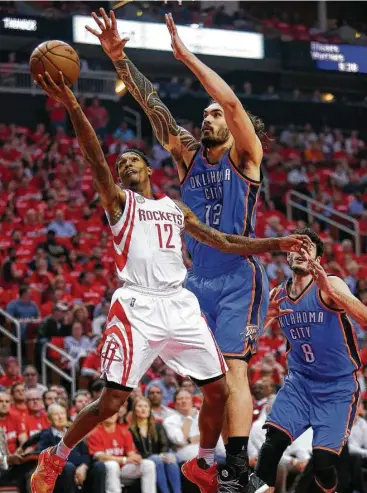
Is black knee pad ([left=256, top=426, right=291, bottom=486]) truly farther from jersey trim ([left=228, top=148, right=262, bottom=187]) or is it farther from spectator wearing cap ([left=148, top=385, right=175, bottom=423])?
spectator wearing cap ([left=148, top=385, right=175, bottom=423])

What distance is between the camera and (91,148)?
5.96 meters

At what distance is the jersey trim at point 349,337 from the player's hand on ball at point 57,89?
10.5 feet

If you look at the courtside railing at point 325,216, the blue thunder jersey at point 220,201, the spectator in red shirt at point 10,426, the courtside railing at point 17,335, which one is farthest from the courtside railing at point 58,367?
the courtside railing at point 325,216

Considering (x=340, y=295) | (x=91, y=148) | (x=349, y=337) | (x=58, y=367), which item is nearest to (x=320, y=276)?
(x=340, y=295)

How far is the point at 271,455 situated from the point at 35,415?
416cm

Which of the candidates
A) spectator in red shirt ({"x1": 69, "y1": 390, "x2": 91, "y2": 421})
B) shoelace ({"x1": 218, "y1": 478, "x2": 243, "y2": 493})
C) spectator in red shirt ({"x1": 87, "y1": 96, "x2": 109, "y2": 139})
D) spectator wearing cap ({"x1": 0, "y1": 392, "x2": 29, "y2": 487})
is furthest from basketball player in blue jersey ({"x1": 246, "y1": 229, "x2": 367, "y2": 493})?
spectator in red shirt ({"x1": 87, "y1": 96, "x2": 109, "y2": 139})

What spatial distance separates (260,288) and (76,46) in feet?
57.6

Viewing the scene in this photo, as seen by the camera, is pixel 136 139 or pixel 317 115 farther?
pixel 317 115

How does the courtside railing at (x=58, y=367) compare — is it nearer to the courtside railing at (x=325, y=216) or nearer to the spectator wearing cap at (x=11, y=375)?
the spectator wearing cap at (x=11, y=375)

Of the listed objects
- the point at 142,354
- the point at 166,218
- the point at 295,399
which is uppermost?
the point at 166,218

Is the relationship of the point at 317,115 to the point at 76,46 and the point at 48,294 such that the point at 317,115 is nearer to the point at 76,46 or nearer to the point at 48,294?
the point at 76,46

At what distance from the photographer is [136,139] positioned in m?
23.6

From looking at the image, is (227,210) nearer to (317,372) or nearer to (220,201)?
(220,201)

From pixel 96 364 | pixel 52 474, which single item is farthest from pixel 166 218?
pixel 96 364
